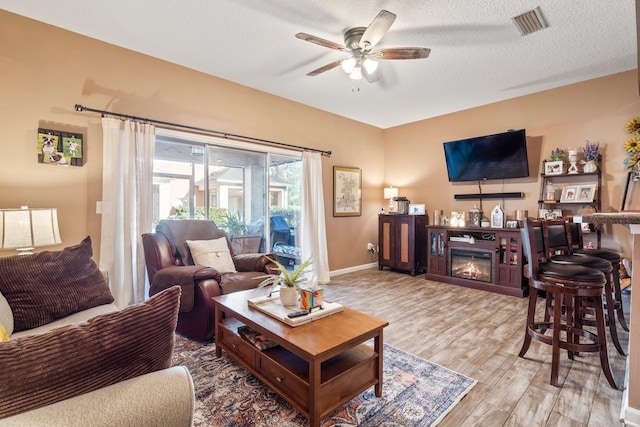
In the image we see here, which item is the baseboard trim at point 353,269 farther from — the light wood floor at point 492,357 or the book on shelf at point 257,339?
the book on shelf at point 257,339

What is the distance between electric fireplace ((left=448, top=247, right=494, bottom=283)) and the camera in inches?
168

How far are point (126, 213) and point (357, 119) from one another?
13.0 feet

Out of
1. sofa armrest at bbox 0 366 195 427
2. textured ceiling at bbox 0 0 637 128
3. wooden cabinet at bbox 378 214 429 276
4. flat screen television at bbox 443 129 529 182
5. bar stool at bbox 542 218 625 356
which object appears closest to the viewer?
sofa armrest at bbox 0 366 195 427

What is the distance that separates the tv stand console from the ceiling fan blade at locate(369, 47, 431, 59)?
2.75 metres

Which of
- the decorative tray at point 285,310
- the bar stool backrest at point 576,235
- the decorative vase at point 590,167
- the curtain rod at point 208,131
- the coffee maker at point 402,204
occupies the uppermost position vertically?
the curtain rod at point 208,131

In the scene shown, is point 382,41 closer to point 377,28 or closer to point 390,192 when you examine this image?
point 377,28

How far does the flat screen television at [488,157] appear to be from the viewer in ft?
13.8

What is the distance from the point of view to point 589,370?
2127mm

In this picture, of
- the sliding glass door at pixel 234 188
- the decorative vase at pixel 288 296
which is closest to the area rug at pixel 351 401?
the decorative vase at pixel 288 296

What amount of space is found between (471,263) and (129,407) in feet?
15.3

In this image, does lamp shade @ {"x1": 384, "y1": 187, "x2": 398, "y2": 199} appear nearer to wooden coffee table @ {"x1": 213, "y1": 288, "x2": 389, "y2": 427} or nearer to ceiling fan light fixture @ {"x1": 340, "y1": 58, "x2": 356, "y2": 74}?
ceiling fan light fixture @ {"x1": 340, "y1": 58, "x2": 356, "y2": 74}

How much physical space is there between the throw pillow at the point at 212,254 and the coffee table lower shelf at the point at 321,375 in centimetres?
119

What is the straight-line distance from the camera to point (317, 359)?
57.0 inches

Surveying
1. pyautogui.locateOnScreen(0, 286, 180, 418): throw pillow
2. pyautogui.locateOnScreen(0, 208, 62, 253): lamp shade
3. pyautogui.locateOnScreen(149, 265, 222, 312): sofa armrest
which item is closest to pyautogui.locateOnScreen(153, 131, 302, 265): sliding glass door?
pyautogui.locateOnScreen(149, 265, 222, 312): sofa armrest
